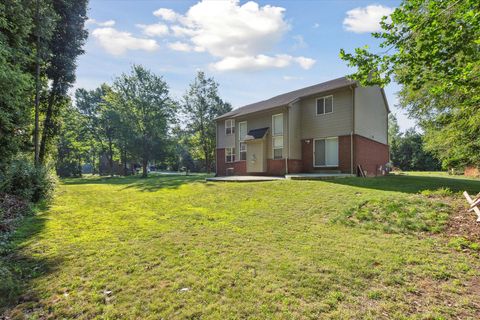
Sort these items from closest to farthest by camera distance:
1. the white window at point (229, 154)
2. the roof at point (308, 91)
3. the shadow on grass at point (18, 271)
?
the shadow on grass at point (18, 271) < the roof at point (308, 91) < the white window at point (229, 154)

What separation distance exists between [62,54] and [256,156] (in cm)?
1452

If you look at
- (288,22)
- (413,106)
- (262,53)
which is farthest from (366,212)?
(262,53)

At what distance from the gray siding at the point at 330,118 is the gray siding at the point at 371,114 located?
0.56 meters

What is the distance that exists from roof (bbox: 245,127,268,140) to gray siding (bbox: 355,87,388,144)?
20.3ft

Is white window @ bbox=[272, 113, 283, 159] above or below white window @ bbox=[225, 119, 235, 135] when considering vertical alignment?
below

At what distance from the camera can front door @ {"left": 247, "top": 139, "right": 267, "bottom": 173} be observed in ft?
58.9

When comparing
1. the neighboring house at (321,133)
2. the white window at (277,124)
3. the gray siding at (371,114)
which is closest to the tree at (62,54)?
the neighboring house at (321,133)

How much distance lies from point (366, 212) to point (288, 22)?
8.86 meters

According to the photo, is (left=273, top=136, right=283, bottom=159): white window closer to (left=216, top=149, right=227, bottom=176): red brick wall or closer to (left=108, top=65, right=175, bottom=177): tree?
(left=216, top=149, right=227, bottom=176): red brick wall

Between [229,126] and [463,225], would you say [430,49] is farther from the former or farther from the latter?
[229,126]

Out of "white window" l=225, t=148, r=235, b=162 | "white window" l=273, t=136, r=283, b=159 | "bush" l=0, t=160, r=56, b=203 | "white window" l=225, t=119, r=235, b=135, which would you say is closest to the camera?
"bush" l=0, t=160, r=56, b=203

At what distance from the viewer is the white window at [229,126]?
2236 centimetres

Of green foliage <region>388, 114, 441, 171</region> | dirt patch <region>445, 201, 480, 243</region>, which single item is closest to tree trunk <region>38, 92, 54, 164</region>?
dirt patch <region>445, 201, 480, 243</region>

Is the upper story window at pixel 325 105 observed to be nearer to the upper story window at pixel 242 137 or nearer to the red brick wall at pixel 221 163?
the upper story window at pixel 242 137
